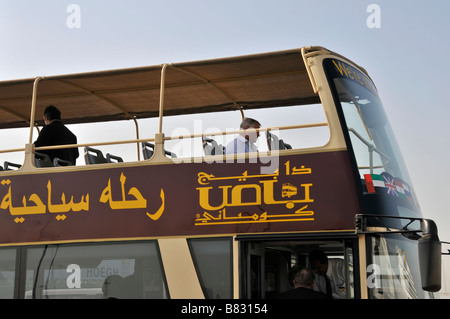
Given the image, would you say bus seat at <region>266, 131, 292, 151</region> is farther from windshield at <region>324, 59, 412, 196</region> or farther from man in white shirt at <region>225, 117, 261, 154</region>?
windshield at <region>324, 59, 412, 196</region>

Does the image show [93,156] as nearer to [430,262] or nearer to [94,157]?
[94,157]

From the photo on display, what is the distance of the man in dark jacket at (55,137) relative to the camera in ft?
29.5

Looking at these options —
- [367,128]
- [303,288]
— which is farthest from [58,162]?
[367,128]

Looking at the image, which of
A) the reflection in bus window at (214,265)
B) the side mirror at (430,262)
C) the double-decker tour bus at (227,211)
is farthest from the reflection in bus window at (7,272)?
the side mirror at (430,262)

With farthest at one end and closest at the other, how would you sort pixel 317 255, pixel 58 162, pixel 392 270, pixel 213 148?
pixel 58 162 < pixel 213 148 < pixel 317 255 < pixel 392 270

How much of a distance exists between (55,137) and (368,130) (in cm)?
401

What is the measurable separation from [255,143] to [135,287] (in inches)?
81.4

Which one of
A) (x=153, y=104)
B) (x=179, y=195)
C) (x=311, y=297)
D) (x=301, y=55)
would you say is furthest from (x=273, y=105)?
(x=311, y=297)

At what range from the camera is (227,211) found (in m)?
7.36

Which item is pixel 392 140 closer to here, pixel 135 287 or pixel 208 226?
pixel 208 226

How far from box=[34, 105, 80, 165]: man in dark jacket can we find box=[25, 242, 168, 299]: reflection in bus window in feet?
4.94

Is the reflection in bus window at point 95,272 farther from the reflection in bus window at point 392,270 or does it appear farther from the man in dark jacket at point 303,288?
the reflection in bus window at point 392,270

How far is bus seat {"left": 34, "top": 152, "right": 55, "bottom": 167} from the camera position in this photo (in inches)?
341

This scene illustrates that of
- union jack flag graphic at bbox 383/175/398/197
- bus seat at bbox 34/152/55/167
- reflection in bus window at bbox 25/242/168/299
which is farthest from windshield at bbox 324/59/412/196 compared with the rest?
bus seat at bbox 34/152/55/167
